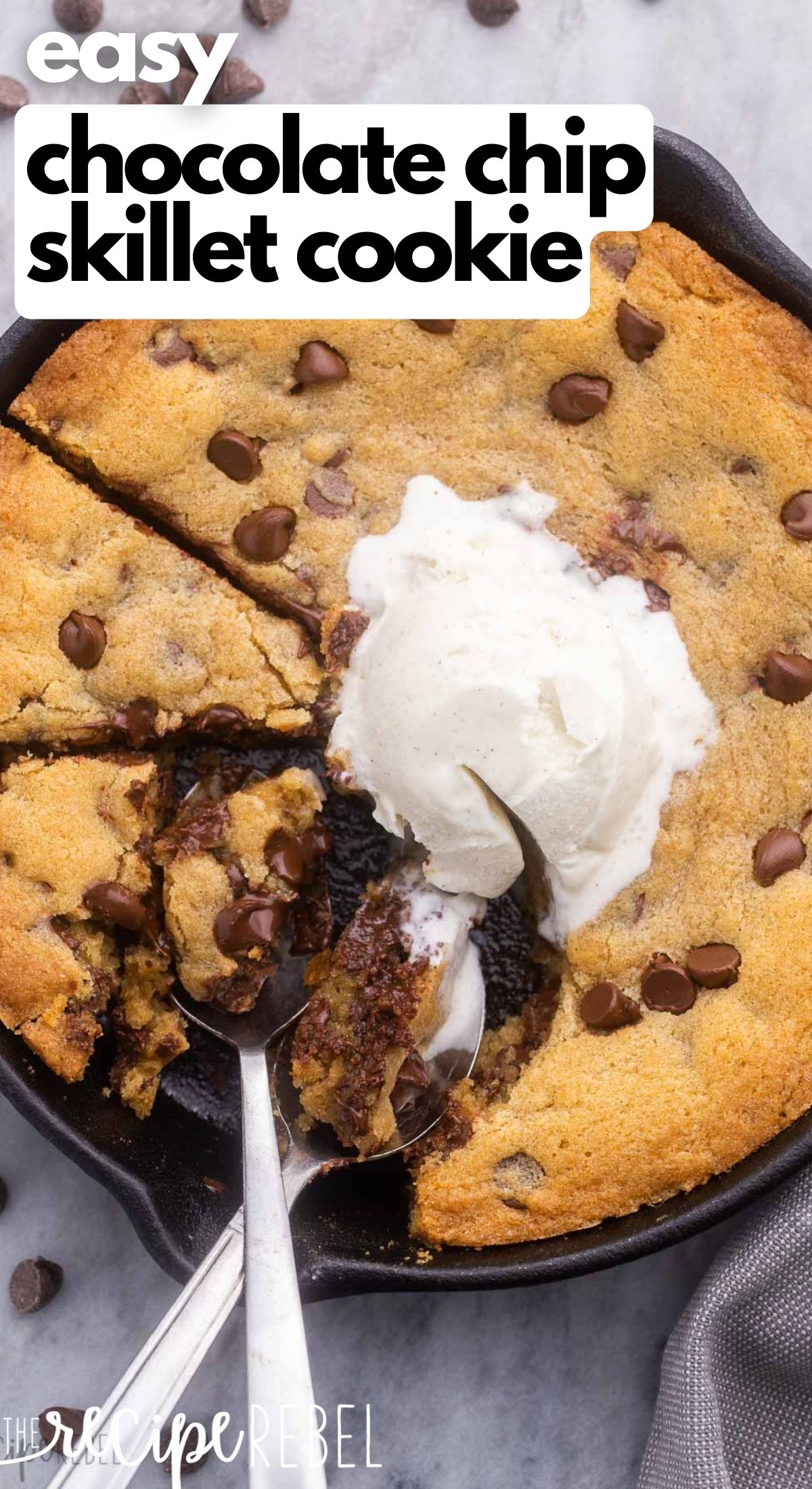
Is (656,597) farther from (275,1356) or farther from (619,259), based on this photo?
(275,1356)

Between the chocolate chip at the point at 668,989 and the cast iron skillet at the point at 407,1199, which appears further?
the chocolate chip at the point at 668,989

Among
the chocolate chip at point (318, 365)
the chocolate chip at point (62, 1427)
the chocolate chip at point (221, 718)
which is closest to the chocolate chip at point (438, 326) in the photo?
the chocolate chip at point (318, 365)

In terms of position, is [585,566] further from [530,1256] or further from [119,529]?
[530,1256]

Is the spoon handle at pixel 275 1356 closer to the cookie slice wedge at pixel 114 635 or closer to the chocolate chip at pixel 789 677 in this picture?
the cookie slice wedge at pixel 114 635

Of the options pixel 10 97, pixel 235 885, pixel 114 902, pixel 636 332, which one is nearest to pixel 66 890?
pixel 114 902

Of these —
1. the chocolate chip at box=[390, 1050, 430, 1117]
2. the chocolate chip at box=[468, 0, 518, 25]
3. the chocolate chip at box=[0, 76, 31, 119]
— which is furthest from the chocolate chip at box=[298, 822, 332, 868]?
the chocolate chip at box=[468, 0, 518, 25]

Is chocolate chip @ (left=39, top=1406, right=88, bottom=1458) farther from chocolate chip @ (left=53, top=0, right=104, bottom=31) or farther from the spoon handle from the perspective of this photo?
chocolate chip @ (left=53, top=0, right=104, bottom=31)
